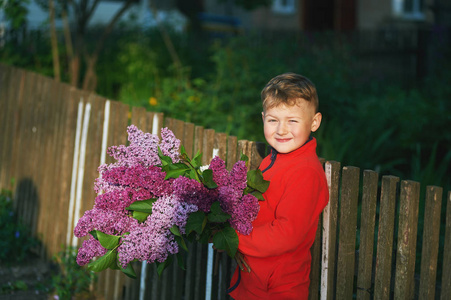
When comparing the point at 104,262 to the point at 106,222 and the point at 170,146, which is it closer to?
the point at 106,222

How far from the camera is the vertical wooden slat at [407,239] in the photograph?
99.0 inches

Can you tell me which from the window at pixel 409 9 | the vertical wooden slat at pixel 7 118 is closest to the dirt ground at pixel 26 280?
the vertical wooden slat at pixel 7 118

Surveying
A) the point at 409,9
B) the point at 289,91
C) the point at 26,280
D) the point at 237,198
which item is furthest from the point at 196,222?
the point at 409,9

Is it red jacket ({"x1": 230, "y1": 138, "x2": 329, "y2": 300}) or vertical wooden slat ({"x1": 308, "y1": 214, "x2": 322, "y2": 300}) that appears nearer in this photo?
red jacket ({"x1": 230, "y1": 138, "x2": 329, "y2": 300})

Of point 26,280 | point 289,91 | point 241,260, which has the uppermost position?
point 289,91

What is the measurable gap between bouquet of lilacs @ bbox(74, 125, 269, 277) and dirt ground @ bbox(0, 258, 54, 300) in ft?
8.31

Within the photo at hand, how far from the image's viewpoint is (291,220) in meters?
2.42

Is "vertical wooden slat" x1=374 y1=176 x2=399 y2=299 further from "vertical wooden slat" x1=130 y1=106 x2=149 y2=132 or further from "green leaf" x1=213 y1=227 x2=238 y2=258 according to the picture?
"vertical wooden slat" x1=130 y1=106 x2=149 y2=132

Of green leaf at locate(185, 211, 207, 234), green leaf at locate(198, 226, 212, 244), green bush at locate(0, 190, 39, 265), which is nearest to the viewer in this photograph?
green leaf at locate(185, 211, 207, 234)

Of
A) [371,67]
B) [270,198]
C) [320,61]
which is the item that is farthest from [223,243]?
[371,67]

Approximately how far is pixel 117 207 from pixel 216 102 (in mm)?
5231

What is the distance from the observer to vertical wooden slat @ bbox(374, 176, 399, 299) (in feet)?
8.61

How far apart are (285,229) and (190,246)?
1344 mm

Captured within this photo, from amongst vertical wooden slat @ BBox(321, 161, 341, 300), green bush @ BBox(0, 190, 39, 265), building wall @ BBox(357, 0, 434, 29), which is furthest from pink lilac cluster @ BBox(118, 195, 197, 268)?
building wall @ BBox(357, 0, 434, 29)
